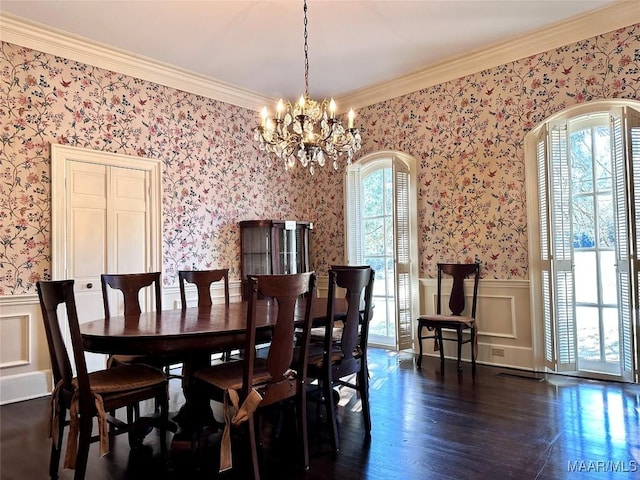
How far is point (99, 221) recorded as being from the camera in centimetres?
409

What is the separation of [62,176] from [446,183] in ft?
12.3

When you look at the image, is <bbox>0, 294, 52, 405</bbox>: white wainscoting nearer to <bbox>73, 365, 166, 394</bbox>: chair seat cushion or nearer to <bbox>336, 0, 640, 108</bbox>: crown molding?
<bbox>73, 365, 166, 394</bbox>: chair seat cushion

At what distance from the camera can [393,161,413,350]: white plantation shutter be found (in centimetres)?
480

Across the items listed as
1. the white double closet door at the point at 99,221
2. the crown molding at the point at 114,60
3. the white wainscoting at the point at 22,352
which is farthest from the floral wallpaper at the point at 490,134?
the white wainscoting at the point at 22,352

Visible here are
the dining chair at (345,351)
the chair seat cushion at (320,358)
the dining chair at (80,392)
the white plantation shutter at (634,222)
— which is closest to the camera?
the dining chair at (80,392)

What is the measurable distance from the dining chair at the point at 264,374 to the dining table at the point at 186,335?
5.9 inches

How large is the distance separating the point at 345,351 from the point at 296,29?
282 cm

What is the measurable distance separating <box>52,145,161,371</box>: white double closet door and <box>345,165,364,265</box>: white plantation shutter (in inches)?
90.1

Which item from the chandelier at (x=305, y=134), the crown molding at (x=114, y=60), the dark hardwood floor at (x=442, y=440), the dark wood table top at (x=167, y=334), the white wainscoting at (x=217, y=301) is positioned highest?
the crown molding at (x=114, y=60)

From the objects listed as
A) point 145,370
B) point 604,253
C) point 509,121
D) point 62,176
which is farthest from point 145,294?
point 604,253

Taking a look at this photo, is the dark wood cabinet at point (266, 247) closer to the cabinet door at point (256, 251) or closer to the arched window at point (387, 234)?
the cabinet door at point (256, 251)

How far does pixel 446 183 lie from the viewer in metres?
4.71

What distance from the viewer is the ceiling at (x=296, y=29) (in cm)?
349

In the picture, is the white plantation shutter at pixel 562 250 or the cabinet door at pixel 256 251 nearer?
the white plantation shutter at pixel 562 250
